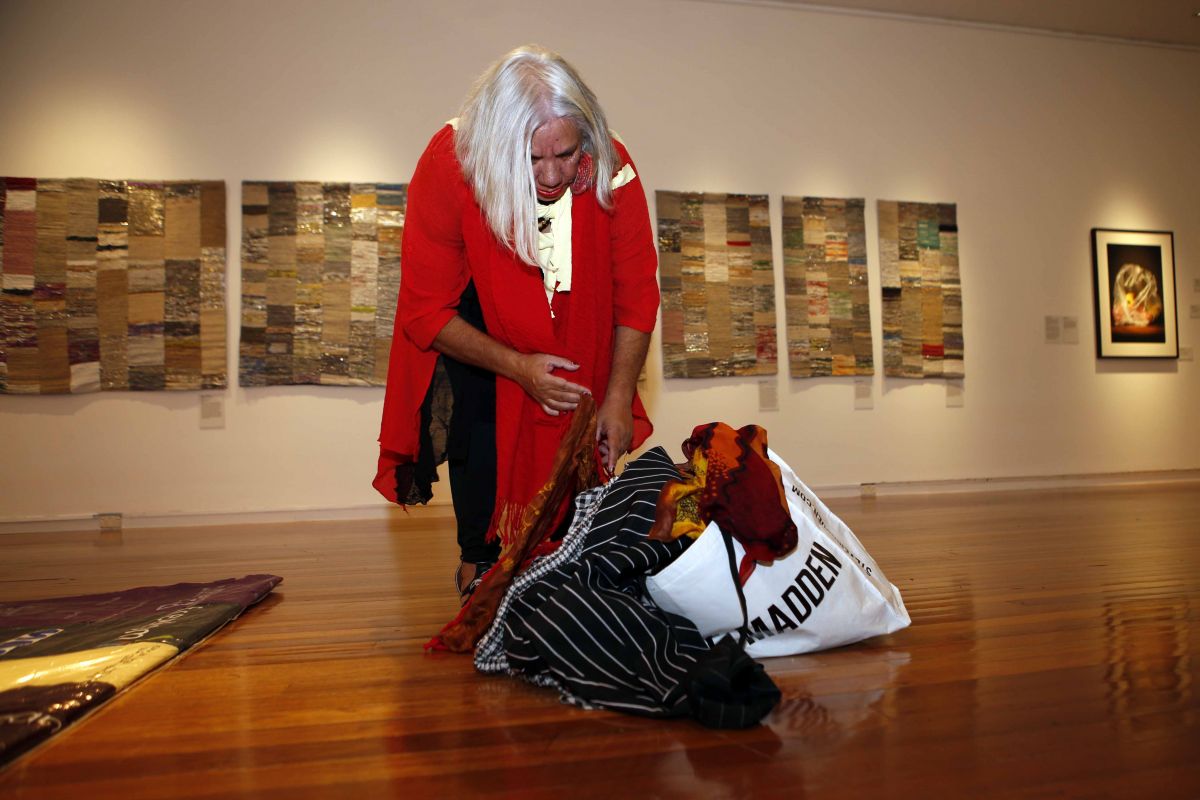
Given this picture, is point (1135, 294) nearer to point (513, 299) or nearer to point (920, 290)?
point (920, 290)

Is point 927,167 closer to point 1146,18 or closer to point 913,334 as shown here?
point 913,334

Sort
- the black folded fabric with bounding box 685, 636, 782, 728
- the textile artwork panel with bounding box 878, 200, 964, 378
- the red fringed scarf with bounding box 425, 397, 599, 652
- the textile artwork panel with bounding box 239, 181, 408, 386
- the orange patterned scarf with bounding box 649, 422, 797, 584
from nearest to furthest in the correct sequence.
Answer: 1. the black folded fabric with bounding box 685, 636, 782, 728
2. the orange patterned scarf with bounding box 649, 422, 797, 584
3. the red fringed scarf with bounding box 425, 397, 599, 652
4. the textile artwork panel with bounding box 239, 181, 408, 386
5. the textile artwork panel with bounding box 878, 200, 964, 378

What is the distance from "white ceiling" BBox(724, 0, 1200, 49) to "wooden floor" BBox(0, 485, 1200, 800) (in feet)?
16.3

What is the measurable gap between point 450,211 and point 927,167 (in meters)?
5.10

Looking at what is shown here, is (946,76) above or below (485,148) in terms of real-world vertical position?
above

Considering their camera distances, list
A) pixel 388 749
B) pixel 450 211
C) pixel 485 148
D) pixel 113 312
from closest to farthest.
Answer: pixel 388 749
pixel 485 148
pixel 450 211
pixel 113 312

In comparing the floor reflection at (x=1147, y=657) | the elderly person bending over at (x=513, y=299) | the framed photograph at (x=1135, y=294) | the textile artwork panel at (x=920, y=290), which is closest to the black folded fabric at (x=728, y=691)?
the floor reflection at (x=1147, y=657)

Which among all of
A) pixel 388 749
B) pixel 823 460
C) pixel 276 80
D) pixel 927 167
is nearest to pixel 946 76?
pixel 927 167

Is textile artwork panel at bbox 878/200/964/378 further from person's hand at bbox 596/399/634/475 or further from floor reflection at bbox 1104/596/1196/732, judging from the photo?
person's hand at bbox 596/399/634/475

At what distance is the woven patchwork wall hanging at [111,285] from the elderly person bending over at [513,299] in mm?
3419

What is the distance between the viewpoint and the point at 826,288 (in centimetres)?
607

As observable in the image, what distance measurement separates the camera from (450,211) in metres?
2.17

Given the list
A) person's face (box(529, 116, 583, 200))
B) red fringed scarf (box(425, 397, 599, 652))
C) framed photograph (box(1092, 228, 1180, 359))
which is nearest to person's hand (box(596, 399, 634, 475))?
red fringed scarf (box(425, 397, 599, 652))

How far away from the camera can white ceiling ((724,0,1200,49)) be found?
245 inches
